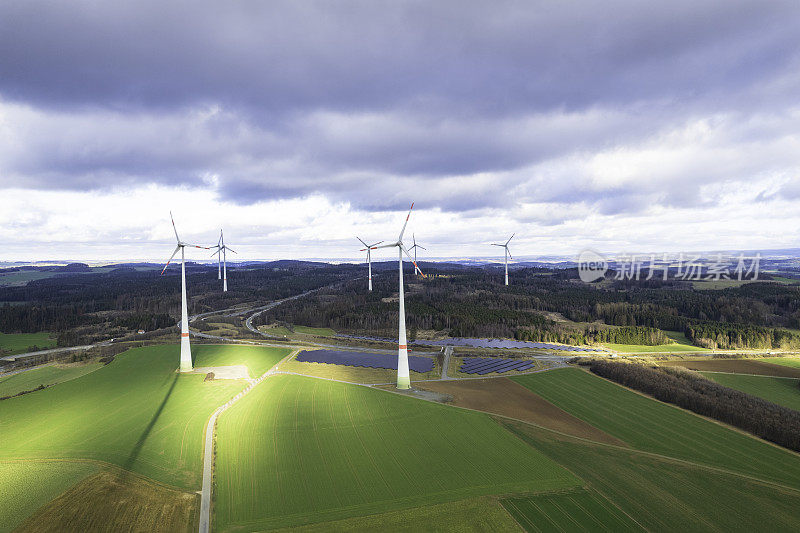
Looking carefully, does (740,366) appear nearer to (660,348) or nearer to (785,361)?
(785,361)

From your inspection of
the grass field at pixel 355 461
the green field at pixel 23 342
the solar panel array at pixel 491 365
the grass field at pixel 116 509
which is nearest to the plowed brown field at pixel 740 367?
the solar panel array at pixel 491 365

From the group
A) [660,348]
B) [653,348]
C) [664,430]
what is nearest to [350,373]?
[664,430]

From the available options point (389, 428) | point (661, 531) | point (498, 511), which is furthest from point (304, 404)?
point (661, 531)

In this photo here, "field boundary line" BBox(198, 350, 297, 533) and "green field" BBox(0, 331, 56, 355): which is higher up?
"green field" BBox(0, 331, 56, 355)

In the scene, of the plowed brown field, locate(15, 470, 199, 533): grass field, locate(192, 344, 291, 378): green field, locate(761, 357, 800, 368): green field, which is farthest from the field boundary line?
locate(761, 357, 800, 368): green field

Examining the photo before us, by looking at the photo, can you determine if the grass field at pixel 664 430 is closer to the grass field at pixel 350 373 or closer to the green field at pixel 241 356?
the grass field at pixel 350 373

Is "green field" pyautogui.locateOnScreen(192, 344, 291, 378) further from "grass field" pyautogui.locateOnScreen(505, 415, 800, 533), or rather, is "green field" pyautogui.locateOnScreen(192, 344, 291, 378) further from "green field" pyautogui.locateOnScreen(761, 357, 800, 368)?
"green field" pyautogui.locateOnScreen(761, 357, 800, 368)

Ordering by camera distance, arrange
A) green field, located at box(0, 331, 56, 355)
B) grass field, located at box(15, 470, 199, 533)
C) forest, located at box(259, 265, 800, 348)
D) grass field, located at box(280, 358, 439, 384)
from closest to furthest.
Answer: grass field, located at box(15, 470, 199, 533), grass field, located at box(280, 358, 439, 384), green field, located at box(0, 331, 56, 355), forest, located at box(259, 265, 800, 348)
